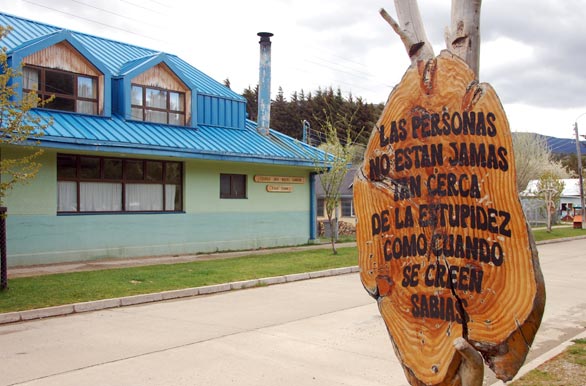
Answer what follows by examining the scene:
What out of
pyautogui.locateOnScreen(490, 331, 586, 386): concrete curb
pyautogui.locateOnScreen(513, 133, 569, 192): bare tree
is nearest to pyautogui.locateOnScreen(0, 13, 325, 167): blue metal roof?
pyautogui.locateOnScreen(490, 331, 586, 386): concrete curb

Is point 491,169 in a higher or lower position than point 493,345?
higher

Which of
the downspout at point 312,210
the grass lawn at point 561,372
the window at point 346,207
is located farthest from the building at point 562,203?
the grass lawn at point 561,372

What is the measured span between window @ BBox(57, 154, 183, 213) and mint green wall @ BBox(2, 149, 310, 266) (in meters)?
0.35

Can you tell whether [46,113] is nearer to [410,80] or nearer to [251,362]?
[251,362]

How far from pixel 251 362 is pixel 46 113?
12.8 metres

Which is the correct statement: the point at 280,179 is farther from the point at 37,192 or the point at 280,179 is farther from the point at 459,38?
the point at 459,38

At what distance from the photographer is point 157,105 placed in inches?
804

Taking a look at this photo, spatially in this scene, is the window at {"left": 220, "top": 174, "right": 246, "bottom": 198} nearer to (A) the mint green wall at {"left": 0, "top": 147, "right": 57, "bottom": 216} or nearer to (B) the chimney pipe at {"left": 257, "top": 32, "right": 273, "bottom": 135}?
(B) the chimney pipe at {"left": 257, "top": 32, "right": 273, "bottom": 135}

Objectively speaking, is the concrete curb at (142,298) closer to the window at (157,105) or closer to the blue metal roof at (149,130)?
the blue metal roof at (149,130)

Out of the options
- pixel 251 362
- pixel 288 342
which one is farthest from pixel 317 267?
pixel 251 362

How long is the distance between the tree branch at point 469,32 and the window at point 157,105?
17.0 m

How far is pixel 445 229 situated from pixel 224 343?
16.2 feet

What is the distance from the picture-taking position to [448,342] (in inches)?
140

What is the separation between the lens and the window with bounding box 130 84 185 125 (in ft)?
64.7
